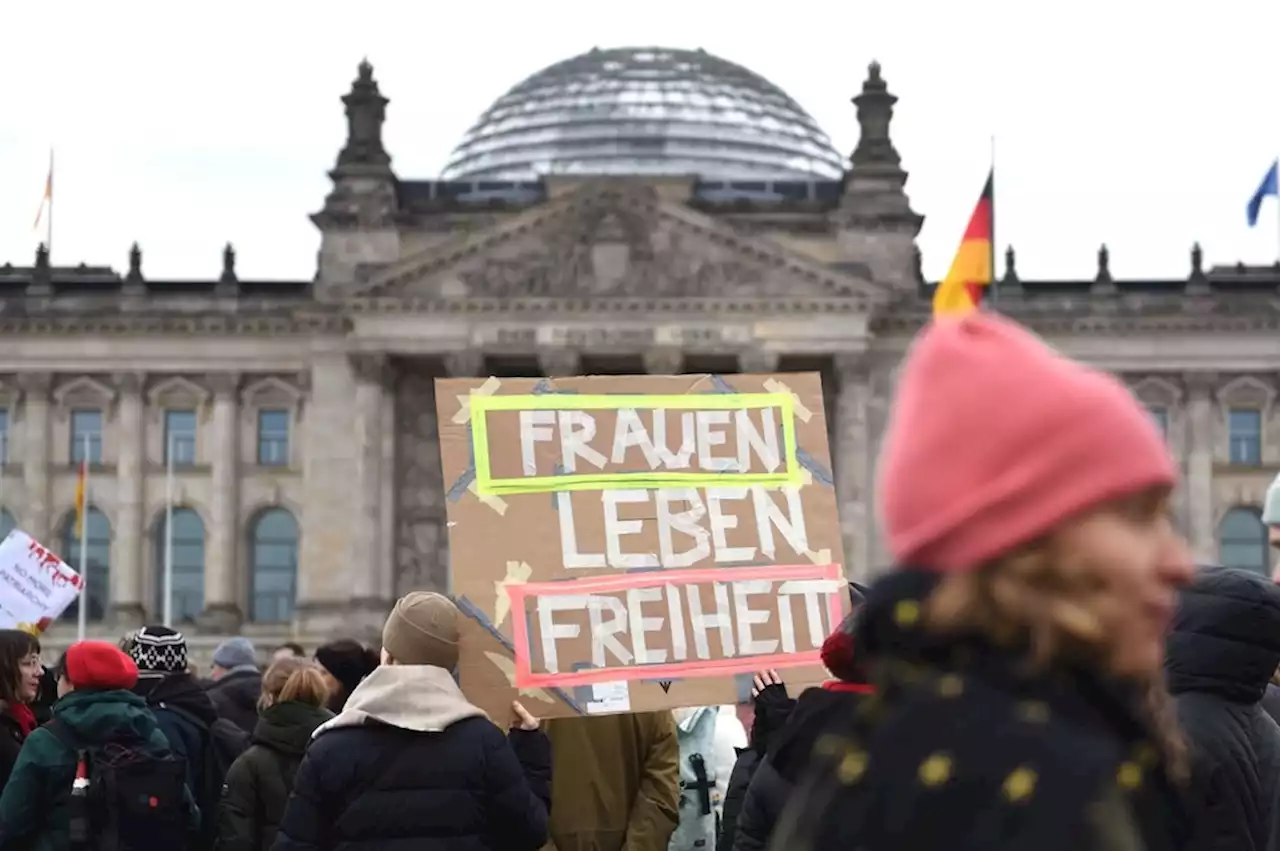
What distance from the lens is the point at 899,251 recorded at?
183 ft

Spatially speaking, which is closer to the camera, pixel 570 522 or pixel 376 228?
pixel 570 522

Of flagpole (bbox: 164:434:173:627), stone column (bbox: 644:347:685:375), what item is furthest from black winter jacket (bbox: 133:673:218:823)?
stone column (bbox: 644:347:685:375)

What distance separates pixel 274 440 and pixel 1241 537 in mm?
25505

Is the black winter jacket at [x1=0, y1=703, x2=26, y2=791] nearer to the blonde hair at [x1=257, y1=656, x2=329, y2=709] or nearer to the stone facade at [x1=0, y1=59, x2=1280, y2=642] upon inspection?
the blonde hair at [x1=257, y1=656, x2=329, y2=709]

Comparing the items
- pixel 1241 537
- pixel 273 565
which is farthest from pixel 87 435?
pixel 1241 537

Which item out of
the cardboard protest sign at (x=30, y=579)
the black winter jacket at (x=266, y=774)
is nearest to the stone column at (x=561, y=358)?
the cardboard protest sign at (x=30, y=579)

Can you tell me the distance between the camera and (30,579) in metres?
17.1

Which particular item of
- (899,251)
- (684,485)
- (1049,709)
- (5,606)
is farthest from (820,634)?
(899,251)

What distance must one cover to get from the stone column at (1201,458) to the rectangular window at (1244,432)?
0.73 m

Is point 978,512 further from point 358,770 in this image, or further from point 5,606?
point 5,606

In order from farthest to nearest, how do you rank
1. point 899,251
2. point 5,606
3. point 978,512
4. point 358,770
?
point 899,251 → point 5,606 → point 358,770 → point 978,512

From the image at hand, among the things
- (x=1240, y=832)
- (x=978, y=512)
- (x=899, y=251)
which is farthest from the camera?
(x=899, y=251)

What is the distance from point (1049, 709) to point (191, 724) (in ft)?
25.8

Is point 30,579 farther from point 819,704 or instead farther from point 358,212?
point 358,212
